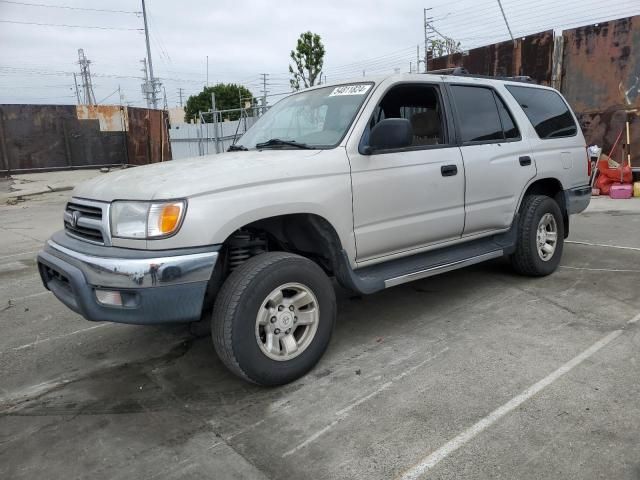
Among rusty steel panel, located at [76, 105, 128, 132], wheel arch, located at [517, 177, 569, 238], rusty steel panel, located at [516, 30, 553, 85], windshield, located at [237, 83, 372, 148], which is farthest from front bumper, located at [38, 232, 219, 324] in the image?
rusty steel panel, located at [76, 105, 128, 132]

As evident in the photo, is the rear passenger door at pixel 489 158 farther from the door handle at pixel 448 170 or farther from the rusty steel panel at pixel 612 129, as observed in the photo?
the rusty steel panel at pixel 612 129

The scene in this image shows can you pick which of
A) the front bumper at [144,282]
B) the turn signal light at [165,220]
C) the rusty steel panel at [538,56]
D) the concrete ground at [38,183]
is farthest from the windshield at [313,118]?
the concrete ground at [38,183]

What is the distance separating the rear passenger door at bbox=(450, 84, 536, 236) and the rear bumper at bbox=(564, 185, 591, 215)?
75 cm

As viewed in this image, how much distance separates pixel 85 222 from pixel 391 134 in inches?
79.4

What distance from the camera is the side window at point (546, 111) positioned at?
16.4 feet

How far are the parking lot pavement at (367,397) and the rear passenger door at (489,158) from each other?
0.79m

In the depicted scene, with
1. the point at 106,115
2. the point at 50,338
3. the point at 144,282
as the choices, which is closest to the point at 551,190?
the point at 144,282

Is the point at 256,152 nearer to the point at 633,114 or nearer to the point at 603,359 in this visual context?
the point at 603,359

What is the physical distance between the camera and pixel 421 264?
3973 millimetres

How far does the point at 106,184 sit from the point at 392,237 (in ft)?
6.40

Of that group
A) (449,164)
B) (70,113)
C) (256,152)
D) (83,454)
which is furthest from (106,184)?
(70,113)

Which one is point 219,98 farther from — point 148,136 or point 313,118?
point 313,118

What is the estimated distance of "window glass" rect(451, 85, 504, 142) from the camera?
433 cm

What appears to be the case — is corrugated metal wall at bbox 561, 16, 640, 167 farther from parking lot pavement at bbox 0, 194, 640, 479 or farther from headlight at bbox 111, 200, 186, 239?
headlight at bbox 111, 200, 186, 239
